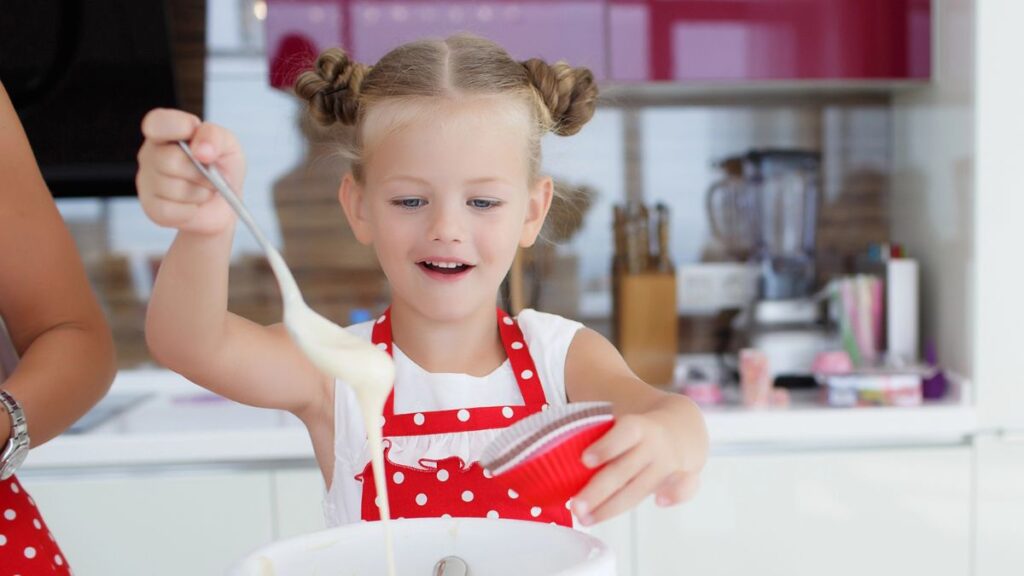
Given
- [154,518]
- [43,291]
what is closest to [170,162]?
[43,291]

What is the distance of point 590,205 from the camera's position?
242cm

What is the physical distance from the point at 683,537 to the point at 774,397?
0.33 metres

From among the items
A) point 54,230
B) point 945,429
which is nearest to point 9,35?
point 54,230

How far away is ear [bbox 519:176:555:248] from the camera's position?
1.06 metres

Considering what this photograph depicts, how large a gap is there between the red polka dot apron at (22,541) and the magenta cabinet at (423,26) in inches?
52.5

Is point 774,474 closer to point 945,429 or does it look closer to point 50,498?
point 945,429

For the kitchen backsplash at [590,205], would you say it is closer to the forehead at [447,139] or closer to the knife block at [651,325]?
the knife block at [651,325]

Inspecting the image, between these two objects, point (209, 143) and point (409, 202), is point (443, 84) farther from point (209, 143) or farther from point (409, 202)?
point (209, 143)

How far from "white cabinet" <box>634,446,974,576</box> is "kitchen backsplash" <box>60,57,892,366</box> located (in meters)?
0.58

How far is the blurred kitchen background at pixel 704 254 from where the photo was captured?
1.92 meters

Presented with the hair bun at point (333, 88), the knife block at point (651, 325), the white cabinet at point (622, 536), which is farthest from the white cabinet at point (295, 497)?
the hair bun at point (333, 88)

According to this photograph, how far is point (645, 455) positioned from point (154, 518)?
4.75 ft

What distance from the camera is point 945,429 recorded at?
1.96 m

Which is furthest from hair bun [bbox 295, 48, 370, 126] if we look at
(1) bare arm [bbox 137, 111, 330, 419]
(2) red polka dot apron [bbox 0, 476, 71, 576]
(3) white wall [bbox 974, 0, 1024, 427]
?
(3) white wall [bbox 974, 0, 1024, 427]
